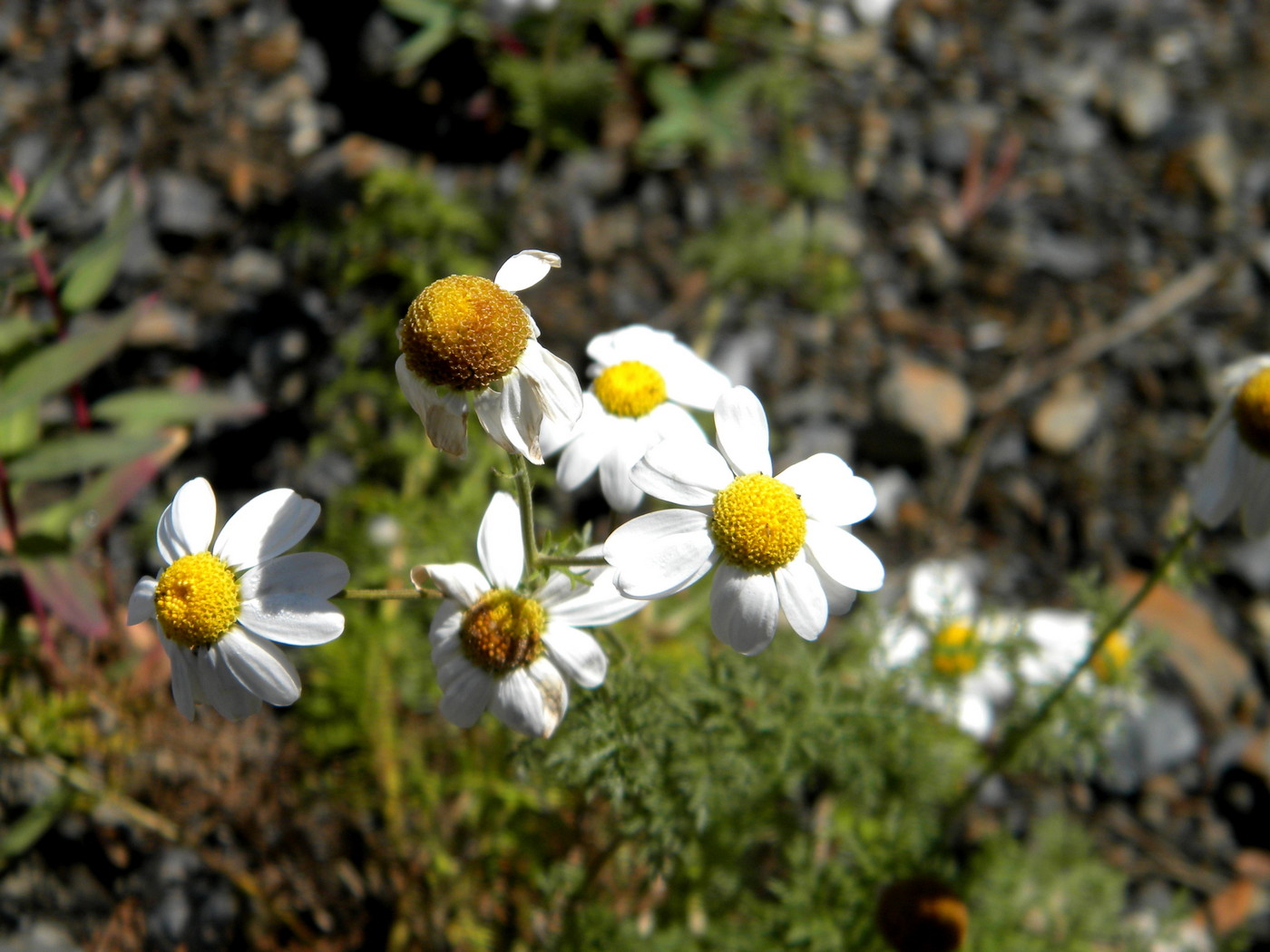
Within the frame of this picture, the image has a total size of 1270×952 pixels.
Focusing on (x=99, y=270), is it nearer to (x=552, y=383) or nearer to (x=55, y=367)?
(x=55, y=367)

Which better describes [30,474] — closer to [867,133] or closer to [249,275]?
[249,275]

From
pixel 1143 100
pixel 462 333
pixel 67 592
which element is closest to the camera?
pixel 462 333

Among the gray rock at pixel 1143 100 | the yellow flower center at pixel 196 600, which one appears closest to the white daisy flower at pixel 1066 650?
the yellow flower center at pixel 196 600

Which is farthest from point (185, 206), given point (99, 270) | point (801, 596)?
point (801, 596)

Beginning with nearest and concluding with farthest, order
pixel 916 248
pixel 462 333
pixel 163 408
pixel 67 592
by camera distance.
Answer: pixel 462 333
pixel 67 592
pixel 163 408
pixel 916 248

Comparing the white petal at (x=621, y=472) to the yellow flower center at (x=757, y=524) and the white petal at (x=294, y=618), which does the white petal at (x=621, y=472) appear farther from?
the white petal at (x=294, y=618)

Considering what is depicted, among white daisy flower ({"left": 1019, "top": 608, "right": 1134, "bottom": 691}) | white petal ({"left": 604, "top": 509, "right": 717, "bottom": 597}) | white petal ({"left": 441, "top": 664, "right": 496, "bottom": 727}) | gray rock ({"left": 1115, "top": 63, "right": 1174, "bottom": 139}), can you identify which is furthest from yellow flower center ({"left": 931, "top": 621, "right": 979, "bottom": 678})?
gray rock ({"left": 1115, "top": 63, "right": 1174, "bottom": 139})
